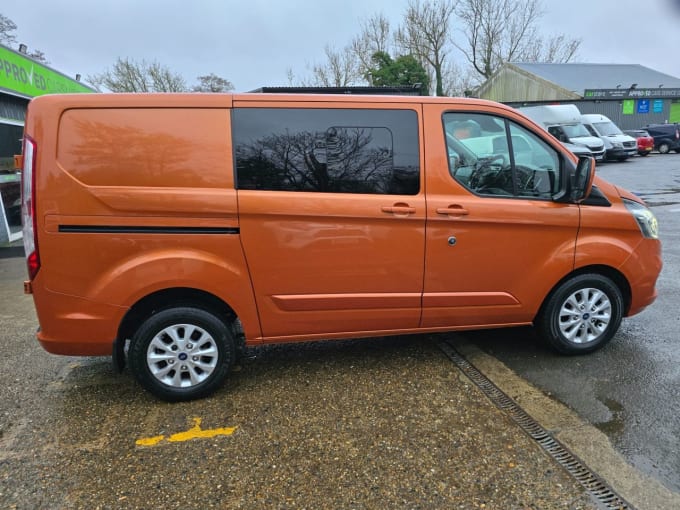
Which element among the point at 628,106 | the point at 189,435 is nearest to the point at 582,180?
the point at 189,435

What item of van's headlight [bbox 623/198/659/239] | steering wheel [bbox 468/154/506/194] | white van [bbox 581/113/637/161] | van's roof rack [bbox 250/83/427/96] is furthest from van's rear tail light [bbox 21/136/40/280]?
white van [bbox 581/113/637/161]

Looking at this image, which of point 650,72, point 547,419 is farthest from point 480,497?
point 650,72

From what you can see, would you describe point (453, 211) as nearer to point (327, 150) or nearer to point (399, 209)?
point (399, 209)

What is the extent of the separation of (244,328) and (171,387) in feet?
2.02

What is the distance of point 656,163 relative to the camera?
71.3 ft

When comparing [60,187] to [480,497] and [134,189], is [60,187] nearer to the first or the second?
[134,189]

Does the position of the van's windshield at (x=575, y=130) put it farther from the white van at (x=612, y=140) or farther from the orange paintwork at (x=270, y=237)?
the orange paintwork at (x=270, y=237)

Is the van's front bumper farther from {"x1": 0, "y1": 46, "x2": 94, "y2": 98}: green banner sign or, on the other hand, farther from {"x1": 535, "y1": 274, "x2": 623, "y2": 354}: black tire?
{"x1": 0, "y1": 46, "x2": 94, "y2": 98}: green banner sign

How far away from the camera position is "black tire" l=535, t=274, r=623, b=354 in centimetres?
365

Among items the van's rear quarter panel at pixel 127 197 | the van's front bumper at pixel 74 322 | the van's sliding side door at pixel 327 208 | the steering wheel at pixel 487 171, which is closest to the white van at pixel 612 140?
the steering wheel at pixel 487 171

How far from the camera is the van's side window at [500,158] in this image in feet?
11.1

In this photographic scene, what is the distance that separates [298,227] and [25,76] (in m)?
10.3

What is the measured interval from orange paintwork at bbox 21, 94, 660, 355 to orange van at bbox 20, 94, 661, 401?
10mm

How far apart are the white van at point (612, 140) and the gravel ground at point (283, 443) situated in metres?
22.4
